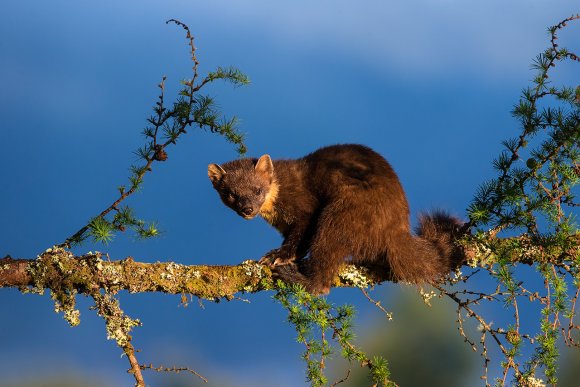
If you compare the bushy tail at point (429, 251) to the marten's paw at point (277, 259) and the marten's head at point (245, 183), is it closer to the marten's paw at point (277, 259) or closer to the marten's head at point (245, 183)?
the marten's paw at point (277, 259)

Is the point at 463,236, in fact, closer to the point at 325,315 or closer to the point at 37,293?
the point at 325,315

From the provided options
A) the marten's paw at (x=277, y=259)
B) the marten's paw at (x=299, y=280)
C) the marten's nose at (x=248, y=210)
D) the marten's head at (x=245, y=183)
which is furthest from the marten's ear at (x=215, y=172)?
the marten's paw at (x=299, y=280)

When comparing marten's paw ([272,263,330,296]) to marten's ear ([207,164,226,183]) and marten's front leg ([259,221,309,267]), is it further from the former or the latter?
marten's ear ([207,164,226,183])

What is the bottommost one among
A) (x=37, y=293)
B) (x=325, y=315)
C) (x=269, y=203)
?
(x=325, y=315)

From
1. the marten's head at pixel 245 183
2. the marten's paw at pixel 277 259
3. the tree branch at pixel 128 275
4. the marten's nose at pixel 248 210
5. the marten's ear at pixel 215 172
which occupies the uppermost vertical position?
the marten's ear at pixel 215 172

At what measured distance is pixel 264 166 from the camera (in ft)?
20.5

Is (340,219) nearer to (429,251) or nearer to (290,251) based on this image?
(290,251)

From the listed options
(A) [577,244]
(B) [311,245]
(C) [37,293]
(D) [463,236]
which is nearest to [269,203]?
(B) [311,245]

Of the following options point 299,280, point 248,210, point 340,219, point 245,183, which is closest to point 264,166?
point 245,183

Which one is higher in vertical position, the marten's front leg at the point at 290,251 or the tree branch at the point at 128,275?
the marten's front leg at the point at 290,251

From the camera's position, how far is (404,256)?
5430mm

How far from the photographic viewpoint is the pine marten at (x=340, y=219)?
214 inches

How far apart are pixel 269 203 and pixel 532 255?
7.28ft

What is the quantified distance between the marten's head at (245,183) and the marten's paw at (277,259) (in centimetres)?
68
